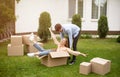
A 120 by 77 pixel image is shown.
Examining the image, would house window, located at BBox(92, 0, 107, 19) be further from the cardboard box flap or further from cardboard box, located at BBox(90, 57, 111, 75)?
cardboard box, located at BBox(90, 57, 111, 75)

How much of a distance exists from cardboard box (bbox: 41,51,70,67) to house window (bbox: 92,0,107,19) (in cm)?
1179

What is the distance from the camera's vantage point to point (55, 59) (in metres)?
10.7

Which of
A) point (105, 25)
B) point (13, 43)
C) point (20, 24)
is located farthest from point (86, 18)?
point (13, 43)

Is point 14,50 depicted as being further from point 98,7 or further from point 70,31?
point 98,7

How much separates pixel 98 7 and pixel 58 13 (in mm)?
3085

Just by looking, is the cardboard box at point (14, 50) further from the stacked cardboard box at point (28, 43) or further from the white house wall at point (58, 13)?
the white house wall at point (58, 13)

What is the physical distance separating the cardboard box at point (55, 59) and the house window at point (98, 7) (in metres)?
11.8

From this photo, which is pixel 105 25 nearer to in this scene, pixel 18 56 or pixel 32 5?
pixel 32 5

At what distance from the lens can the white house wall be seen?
21.2 m

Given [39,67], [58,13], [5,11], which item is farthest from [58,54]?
[58,13]

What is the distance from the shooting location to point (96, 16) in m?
22.3

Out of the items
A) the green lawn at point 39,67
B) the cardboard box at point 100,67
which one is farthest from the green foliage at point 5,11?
the cardboard box at point 100,67

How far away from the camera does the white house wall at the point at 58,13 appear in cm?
2116

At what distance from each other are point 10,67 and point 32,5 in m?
11.3
